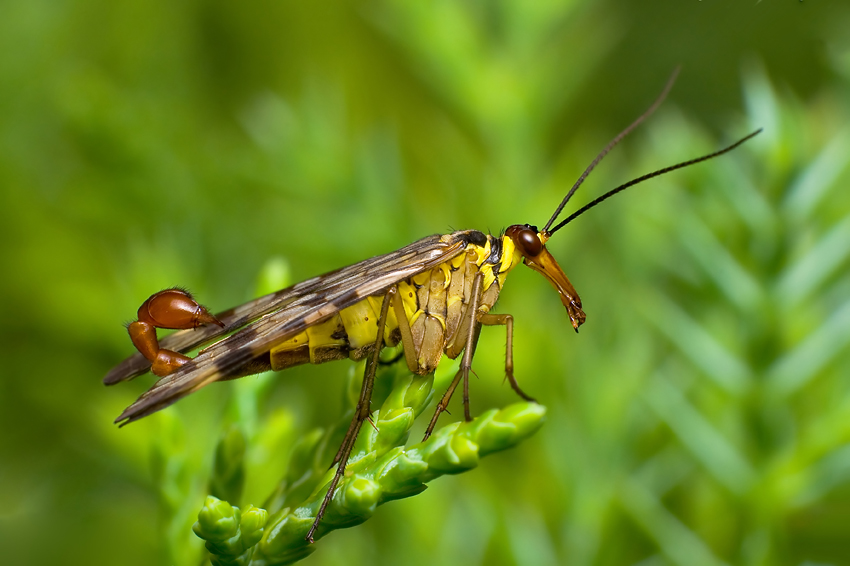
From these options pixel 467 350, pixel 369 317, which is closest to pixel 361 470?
pixel 467 350

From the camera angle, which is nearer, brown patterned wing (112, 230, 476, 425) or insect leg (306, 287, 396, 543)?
insect leg (306, 287, 396, 543)

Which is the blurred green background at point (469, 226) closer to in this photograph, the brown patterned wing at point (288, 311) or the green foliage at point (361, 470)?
the brown patterned wing at point (288, 311)

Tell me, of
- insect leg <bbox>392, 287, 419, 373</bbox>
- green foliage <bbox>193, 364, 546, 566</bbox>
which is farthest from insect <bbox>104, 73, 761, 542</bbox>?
green foliage <bbox>193, 364, 546, 566</bbox>

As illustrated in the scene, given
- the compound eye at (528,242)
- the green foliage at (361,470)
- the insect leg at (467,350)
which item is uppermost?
the compound eye at (528,242)

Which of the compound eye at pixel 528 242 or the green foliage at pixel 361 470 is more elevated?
the compound eye at pixel 528 242

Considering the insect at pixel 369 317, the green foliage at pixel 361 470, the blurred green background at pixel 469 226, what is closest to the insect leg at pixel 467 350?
the insect at pixel 369 317

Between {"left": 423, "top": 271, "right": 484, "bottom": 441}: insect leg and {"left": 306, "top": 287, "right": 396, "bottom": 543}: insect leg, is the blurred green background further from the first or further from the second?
{"left": 423, "top": 271, "right": 484, "bottom": 441}: insect leg

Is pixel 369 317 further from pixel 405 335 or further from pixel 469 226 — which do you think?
pixel 469 226

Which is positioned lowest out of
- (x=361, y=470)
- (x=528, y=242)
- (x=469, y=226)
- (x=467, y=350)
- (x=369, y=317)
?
(x=361, y=470)

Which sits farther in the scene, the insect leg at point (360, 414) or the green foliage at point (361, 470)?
the insect leg at point (360, 414)
